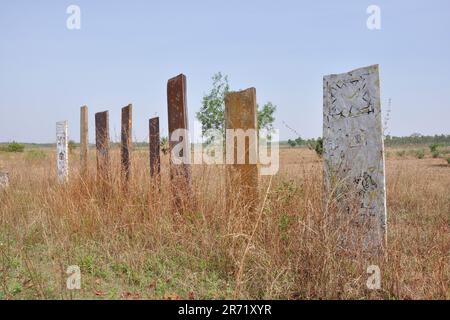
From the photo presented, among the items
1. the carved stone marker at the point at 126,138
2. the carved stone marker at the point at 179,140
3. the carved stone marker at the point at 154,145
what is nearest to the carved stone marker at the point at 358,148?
the carved stone marker at the point at 179,140

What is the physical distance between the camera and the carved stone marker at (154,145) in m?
5.33

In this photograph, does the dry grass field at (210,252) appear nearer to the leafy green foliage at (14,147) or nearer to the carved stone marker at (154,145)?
the carved stone marker at (154,145)

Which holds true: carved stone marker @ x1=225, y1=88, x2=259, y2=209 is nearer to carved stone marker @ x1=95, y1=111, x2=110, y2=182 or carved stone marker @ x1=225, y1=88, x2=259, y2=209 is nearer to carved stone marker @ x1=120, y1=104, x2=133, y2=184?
carved stone marker @ x1=120, y1=104, x2=133, y2=184

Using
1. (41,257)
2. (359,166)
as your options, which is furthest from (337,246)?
(41,257)

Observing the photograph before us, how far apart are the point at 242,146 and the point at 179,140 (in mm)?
1014

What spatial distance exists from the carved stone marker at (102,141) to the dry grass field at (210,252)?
869mm

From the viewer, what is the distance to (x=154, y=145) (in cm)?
553

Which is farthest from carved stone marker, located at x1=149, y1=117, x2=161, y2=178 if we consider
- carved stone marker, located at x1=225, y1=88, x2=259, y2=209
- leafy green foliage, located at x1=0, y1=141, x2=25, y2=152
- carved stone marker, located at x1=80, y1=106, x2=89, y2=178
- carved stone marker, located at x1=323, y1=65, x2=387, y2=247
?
leafy green foliage, located at x1=0, y1=141, x2=25, y2=152

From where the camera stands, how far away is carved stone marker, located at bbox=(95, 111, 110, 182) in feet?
19.3

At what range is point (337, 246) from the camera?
2.97m

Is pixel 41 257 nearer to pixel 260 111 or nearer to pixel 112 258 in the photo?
pixel 112 258
